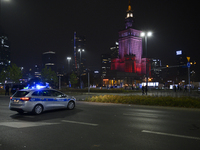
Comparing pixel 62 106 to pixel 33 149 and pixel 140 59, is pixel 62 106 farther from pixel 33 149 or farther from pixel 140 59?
pixel 140 59

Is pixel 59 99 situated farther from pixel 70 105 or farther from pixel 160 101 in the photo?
pixel 160 101

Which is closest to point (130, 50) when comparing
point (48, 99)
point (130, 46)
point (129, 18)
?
point (130, 46)

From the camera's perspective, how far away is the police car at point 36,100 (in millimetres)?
10734

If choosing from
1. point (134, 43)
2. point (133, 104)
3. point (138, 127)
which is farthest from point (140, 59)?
point (138, 127)

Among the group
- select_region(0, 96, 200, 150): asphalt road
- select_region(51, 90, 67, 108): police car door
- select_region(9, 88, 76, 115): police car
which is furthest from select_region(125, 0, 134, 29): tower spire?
select_region(0, 96, 200, 150): asphalt road

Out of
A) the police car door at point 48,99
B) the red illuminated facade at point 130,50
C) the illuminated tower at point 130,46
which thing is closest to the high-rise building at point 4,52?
the red illuminated facade at point 130,50

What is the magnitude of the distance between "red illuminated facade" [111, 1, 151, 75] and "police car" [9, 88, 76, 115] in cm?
12260

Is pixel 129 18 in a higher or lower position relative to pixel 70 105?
higher

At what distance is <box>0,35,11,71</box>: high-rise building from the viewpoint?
141375 millimetres

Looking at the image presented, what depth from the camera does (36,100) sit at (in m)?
11.1

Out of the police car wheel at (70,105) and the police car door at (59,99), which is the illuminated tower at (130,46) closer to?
the police car wheel at (70,105)

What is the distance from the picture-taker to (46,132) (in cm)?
Result: 700

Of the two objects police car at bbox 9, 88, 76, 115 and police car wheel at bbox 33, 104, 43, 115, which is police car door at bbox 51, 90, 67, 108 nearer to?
police car at bbox 9, 88, 76, 115

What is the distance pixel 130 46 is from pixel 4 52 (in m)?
102
